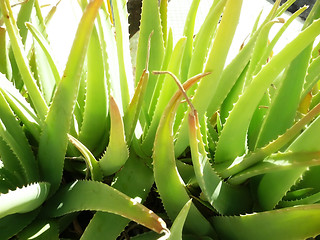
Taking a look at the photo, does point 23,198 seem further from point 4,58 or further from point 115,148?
point 4,58

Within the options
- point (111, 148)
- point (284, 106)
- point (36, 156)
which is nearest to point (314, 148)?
point (284, 106)

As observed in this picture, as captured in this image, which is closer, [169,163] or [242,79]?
[169,163]

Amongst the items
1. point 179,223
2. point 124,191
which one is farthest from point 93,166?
point 179,223

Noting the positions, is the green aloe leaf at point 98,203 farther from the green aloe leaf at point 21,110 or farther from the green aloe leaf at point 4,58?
the green aloe leaf at point 4,58

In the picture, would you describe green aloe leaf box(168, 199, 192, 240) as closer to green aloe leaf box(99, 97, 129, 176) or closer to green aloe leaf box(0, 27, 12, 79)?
green aloe leaf box(99, 97, 129, 176)

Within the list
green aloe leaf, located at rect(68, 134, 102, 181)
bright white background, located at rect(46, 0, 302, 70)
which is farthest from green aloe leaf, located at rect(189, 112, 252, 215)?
bright white background, located at rect(46, 0, 302, 70)

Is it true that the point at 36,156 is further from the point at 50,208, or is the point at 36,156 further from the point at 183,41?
the point at 183,41
